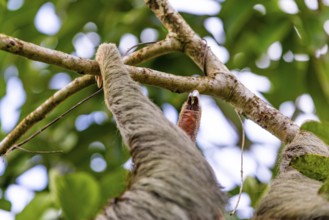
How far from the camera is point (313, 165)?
11.6 feet

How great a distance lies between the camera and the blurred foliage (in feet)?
21.0

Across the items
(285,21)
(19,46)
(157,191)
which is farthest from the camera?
(285,21)

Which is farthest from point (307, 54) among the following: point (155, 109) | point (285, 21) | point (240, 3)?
point (155, 109)

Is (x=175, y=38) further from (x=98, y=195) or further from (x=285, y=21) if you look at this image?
(x=285, y=21)

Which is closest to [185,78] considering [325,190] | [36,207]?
[36,207]

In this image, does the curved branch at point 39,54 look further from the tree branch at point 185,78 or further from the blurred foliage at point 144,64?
the blurred foliage at point 144,64

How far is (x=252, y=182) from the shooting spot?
228 inches

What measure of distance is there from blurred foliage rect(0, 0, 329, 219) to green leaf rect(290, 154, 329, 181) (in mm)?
2067

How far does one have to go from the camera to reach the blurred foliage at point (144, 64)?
640 cm

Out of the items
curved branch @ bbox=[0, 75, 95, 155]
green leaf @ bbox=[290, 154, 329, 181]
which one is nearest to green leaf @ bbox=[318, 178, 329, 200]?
green leaf @ bbox=[290, 154, 329, 181]

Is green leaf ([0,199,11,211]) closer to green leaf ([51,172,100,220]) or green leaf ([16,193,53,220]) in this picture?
green leaf ([16,193,53,220])

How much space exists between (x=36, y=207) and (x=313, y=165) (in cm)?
214

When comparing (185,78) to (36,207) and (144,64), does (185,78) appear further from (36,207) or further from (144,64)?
(144,64)

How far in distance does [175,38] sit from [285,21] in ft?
6.50
